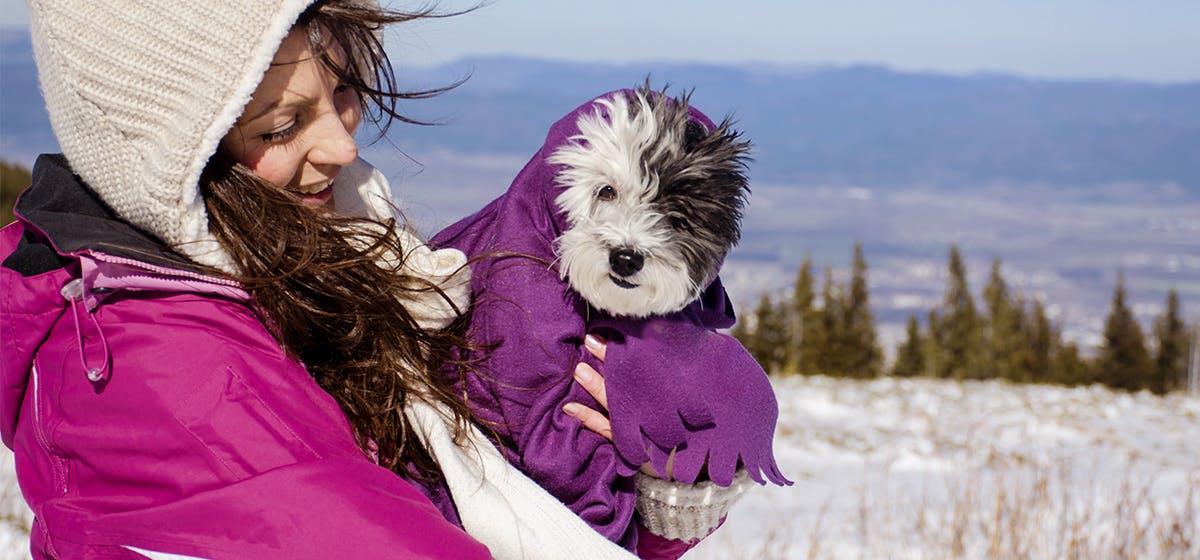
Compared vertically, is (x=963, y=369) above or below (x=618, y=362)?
below

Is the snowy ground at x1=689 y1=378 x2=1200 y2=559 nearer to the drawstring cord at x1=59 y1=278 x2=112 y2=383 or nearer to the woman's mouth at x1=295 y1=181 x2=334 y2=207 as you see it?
the woman's mouth at x1=295 y1=181 x2=334 y2=207

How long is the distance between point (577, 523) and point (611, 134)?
31.5 inches

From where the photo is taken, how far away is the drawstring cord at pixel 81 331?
5.46 feet

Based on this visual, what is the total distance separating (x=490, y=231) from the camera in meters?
2.43

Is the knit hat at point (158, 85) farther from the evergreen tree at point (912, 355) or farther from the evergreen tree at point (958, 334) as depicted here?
the evergreen tree at point (912, 355)

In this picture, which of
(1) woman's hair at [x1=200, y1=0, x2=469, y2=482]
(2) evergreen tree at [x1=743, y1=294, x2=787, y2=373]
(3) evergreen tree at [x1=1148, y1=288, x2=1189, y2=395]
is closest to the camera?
(1) woman's hair at [x1=200, y1=0, x2=469, y2=482]

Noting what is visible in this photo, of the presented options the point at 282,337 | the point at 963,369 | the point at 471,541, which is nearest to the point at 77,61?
the point at 282,337

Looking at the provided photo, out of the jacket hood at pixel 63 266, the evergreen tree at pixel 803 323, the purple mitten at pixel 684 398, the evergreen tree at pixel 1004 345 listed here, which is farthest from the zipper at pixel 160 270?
the evergreen tree at pixel 1004 345

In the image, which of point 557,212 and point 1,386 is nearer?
point 1,386

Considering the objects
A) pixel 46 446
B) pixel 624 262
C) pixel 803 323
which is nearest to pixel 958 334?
pixel 803 323

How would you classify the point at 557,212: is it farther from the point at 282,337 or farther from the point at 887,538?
the point at 887,538

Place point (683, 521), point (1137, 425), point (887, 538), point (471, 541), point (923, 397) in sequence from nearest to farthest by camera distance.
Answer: point (471, 541)
point (683, 521)
point (887, 538)
point (1137, 425)
point (923, 397)

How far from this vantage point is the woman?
1.63 metres

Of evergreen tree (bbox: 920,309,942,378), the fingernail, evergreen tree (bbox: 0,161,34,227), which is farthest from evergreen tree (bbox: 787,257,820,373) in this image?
the fingernail
